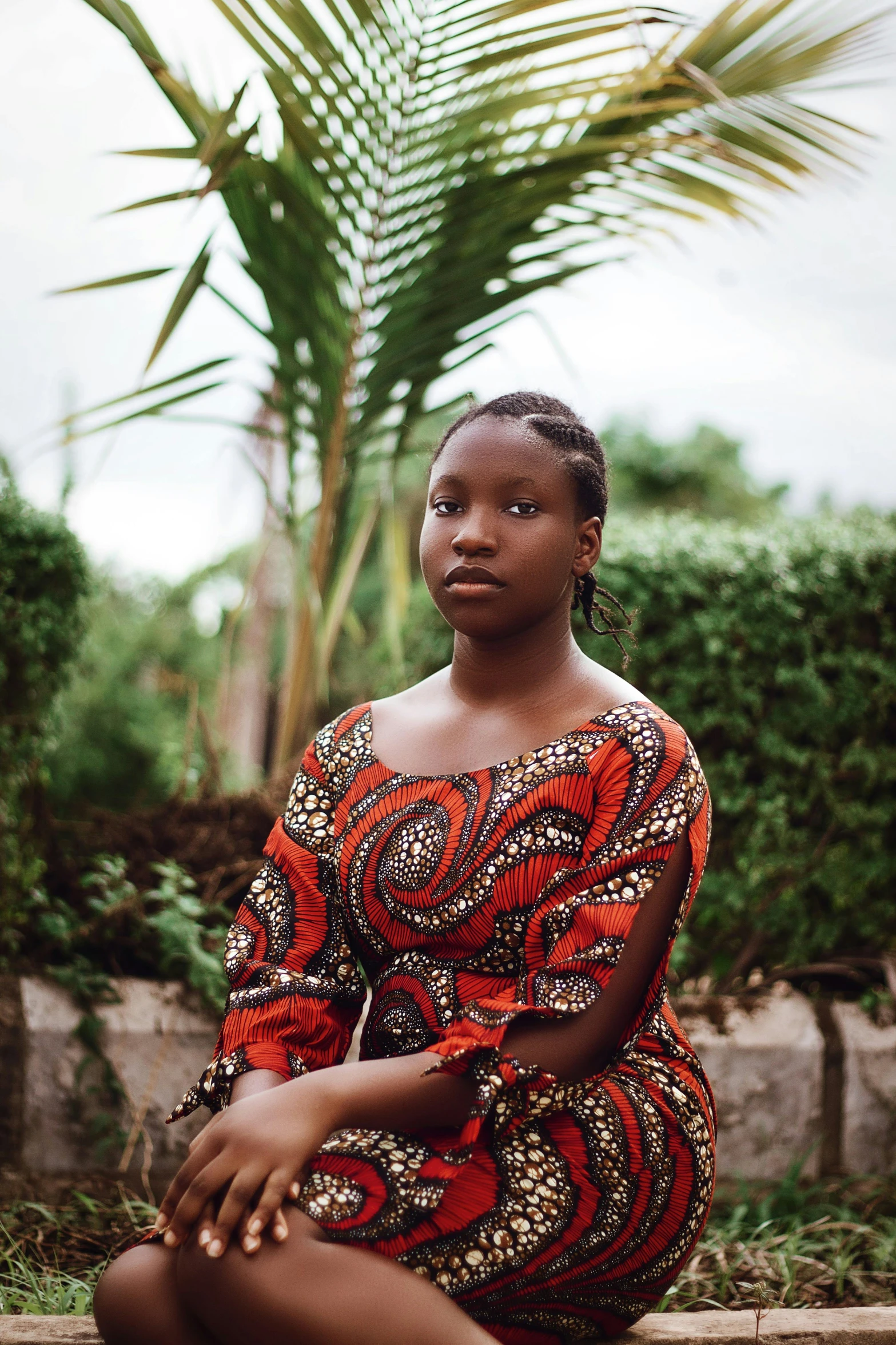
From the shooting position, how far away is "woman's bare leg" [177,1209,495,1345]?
1.40 meters

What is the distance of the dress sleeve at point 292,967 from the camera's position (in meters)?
1.77

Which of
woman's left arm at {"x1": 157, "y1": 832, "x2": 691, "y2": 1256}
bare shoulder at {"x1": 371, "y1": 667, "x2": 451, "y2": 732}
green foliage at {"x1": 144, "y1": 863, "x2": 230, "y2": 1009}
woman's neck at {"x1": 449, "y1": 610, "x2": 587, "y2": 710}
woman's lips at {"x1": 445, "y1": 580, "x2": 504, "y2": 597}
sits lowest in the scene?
green foliage at {"x1": 144, "y1": 863, "x2": 230, "y2": 1009}

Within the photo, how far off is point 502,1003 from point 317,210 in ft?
8.55

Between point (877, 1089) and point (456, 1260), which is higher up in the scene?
point (456, 1260)

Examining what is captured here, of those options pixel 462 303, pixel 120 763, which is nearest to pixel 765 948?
pixel 462 303

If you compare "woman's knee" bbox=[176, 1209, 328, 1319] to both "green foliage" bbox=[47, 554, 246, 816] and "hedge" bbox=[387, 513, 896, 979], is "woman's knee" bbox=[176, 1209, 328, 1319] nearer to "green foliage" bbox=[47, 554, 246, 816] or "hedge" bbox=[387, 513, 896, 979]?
"hedge" bbox=[387, 513, 896, 979]

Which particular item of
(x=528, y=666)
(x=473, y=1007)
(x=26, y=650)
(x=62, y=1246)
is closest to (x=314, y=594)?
(x=26, y=650)

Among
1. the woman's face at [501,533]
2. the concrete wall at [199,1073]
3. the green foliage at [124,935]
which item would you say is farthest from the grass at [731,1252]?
the woman's face at [501,533]

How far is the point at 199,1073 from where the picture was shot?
296cm

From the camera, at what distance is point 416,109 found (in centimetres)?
346

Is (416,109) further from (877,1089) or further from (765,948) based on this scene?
(877,1089)

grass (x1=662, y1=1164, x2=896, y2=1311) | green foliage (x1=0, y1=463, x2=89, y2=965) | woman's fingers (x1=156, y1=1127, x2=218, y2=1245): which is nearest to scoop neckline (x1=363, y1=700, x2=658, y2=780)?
woman's fingers (x1=156, y1=1127, x2=218, y2=1245)

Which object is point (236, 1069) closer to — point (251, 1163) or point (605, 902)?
point (251, 1163)

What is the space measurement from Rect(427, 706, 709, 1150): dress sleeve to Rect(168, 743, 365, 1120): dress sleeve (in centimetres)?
22
